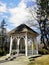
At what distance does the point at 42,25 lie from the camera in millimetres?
36000

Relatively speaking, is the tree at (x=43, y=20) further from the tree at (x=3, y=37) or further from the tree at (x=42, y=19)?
the tree at (x=3, y=37)

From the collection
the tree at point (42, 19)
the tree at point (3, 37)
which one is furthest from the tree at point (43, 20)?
the tree at point (3, 37)

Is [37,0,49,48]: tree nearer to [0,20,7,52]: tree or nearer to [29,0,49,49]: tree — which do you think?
[29,0,49,49]: tree

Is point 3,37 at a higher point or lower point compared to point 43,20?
lower

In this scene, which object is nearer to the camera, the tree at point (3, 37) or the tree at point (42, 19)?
the tree at point (42, 19)

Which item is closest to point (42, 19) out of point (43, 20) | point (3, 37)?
point (43, 20)

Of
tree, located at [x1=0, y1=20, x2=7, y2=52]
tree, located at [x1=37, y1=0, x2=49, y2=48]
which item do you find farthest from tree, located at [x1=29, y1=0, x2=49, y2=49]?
tree, located at [x1=0, y1=20, x2=7, y2=52]

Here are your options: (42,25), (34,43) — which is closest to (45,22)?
(42,25)

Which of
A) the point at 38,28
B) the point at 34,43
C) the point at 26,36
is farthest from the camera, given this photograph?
the point at 38,28

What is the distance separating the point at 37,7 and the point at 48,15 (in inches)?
184

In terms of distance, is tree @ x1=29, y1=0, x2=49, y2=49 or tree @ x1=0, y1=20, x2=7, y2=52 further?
tree @ x1=0, y1=20, x2=7, y2=52

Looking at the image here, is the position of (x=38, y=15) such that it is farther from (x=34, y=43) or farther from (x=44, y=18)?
(x=34, y=43)

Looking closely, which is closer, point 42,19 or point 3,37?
point 42,19

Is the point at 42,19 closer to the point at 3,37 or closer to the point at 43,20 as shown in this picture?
the point at 43,20
